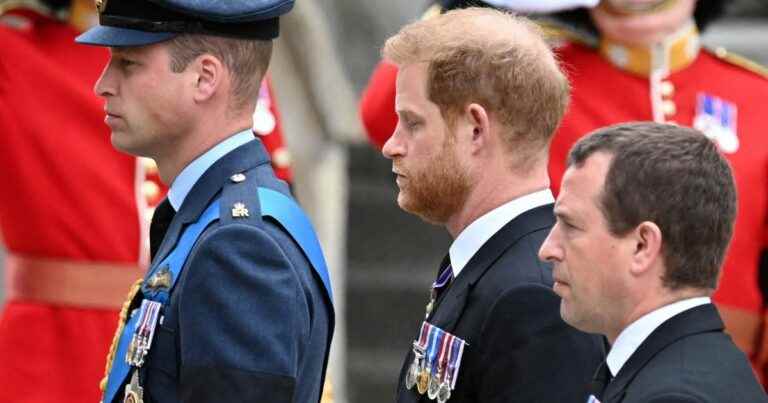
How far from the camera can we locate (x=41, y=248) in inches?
212

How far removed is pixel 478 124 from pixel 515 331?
42 cm

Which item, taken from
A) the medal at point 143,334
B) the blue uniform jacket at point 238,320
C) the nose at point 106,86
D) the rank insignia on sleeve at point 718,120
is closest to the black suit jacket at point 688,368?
the blue uniform jacket at point 238,320

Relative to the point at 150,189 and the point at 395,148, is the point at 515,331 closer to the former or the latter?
the point at 395,148

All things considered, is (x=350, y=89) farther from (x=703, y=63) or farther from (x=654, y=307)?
(x=654, y=307)

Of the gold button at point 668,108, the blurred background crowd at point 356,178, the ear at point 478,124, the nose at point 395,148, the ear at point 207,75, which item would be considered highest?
the ear at point 207,75

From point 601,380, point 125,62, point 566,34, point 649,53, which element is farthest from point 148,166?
point 601,380

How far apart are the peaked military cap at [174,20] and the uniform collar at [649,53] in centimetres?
192

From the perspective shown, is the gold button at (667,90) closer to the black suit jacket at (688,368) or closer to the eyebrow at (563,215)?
the eyebrow at (563,215)

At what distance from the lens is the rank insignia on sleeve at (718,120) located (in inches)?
212

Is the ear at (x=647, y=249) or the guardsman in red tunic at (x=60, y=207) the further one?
the guardsman in red tunic at (x=60, y=207)

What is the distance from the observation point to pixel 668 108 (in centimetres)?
548

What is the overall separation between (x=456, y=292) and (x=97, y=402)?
1952mm

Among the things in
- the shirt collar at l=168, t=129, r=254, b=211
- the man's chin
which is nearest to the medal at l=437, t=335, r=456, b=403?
the shirt collar at l=168, t=129, r=254, b=211

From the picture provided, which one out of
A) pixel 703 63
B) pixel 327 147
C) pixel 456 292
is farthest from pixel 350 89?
pixel 456 292
